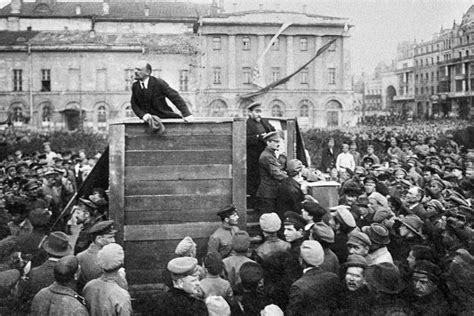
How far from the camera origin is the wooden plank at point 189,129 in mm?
5854

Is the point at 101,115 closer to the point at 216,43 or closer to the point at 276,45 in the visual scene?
the point at 216,43

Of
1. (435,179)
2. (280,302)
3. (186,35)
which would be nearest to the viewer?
(280,302)

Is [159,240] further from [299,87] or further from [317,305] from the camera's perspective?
[299,87]

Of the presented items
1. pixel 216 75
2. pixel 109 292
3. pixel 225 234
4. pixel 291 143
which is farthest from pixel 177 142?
pixel 216 75

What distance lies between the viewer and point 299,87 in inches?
2069

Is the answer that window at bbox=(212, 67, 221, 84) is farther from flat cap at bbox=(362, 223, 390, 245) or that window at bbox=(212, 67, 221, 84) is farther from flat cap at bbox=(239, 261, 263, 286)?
flat cap at bbox=(239, 261, 263, 286)

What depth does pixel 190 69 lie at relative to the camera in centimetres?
5209

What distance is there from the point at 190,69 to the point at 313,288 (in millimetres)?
48738

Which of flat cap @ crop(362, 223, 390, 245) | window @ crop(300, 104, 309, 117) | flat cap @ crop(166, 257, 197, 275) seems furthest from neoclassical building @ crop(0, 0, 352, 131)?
flat cap @ crop(166, 257, 197, 275)

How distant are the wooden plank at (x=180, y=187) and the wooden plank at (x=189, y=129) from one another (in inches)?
20.2

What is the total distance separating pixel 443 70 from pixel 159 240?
76.0 m

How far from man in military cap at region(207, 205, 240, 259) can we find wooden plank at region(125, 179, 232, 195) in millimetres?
252

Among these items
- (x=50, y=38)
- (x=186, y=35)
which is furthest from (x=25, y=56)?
(x=186, y=35)

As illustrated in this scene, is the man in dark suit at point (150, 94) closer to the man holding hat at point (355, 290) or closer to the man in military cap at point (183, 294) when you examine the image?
the man in military cap at point (183, 294)
